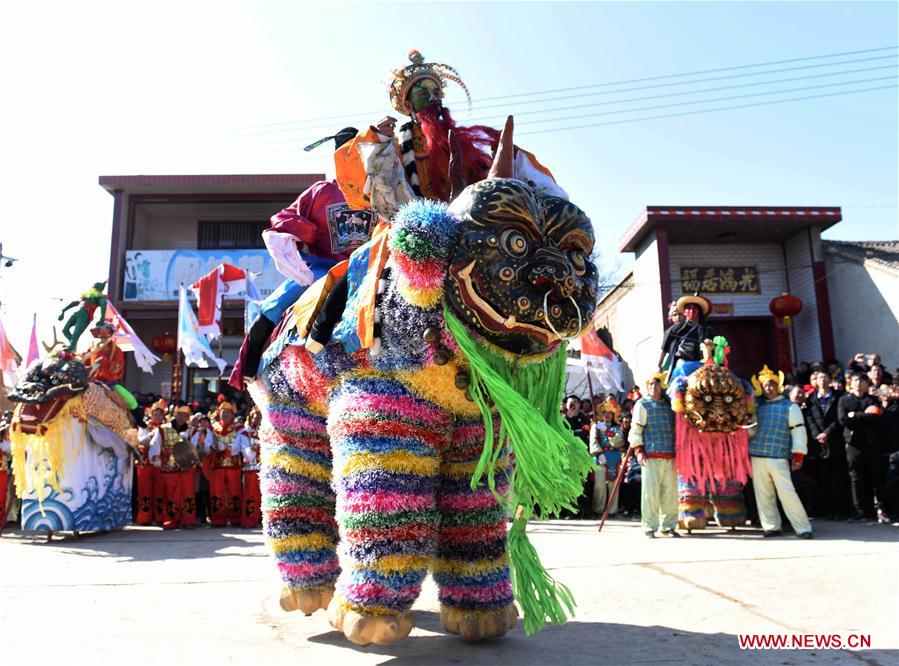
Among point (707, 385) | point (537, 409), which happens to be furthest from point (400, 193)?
point (707, 385)

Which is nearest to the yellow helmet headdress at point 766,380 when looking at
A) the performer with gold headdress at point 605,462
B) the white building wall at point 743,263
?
the performer with gold headdress at point 605,462

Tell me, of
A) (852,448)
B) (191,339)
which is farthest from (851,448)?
(191,339)

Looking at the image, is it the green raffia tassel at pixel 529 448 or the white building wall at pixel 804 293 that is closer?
the green raffia tassel at pixel 529 448

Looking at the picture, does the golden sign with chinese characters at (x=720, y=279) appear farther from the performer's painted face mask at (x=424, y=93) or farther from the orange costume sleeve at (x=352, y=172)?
the orange costume sleeve at (x=352, y=172)

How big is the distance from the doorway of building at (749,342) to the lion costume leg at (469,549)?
1235 cm

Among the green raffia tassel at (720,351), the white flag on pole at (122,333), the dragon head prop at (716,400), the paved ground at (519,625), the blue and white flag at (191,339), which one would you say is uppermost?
the blue and white flag at (191,339)

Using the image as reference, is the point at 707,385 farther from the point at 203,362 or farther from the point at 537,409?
the point at 203,362

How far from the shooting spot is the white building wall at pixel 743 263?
13859mm

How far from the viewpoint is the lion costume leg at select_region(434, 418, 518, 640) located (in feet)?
8.43

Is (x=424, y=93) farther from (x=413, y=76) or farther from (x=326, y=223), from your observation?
(x=326, y=223)

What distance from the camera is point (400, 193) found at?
2.77 metres

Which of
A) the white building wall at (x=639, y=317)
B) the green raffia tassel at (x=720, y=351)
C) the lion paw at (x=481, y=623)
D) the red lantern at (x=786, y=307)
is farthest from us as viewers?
the white building wall at (x=639, y=317)

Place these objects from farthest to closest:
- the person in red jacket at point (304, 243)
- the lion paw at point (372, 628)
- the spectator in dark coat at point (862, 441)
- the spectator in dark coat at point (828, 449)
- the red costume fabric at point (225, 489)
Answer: the red costume fabric at point (225, 489)
the spectator in dark coat at point (828, 449)
the spectator in dark coat at point (862, 441)
the person in red jacket at point (304, 243)
the lion paw at point (372, 628)

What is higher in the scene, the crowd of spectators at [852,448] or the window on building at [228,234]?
the window on building at [228,234]
